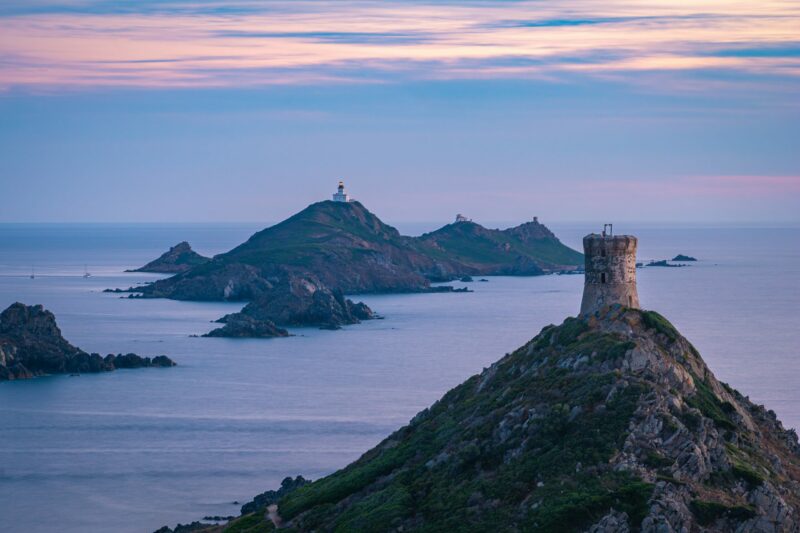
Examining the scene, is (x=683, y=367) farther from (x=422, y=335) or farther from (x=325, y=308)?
(x=325, y=308)

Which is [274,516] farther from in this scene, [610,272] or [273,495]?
[610,272]

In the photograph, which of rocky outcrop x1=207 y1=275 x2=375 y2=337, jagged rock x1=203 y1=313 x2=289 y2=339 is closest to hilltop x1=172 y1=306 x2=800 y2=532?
jagged rock x1=203 y1=313 x2=289 y2=339

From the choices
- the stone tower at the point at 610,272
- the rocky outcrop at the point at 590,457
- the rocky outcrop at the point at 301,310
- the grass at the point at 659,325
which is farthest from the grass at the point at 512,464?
the rocky outcrop at the point at 301,310

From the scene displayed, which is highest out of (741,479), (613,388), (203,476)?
(613,388)

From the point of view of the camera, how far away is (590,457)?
136ft

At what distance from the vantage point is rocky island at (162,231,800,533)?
3934cm

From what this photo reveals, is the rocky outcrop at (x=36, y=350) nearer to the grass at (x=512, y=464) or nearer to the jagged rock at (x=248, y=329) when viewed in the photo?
the jagged rock at (x=248, y=329)

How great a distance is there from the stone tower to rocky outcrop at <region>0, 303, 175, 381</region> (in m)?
Result: 79.0

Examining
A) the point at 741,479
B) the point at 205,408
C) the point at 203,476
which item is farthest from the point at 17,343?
the point at 741,479

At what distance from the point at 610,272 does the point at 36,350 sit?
81.5 metres

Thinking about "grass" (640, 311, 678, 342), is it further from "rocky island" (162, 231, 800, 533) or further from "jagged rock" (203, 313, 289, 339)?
"jagged rock" (203, 313, 289, 339)

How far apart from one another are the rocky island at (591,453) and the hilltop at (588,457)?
0.06 meters

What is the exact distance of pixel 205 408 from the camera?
102688mm

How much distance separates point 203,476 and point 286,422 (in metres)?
17.9
